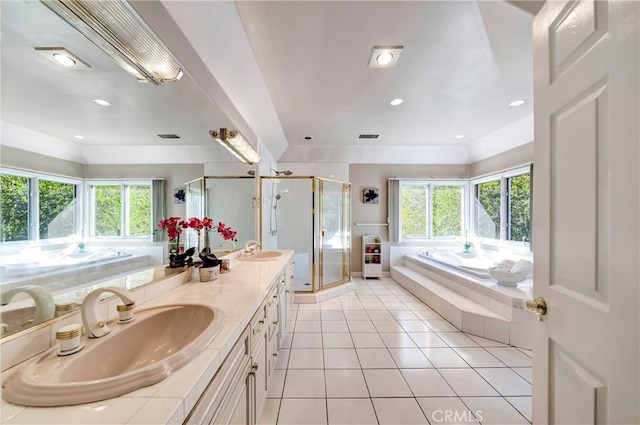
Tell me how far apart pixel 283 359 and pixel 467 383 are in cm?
150

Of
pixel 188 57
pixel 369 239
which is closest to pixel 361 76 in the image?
pixel 188 57

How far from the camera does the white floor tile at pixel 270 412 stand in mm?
1544

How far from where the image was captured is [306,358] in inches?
86.8

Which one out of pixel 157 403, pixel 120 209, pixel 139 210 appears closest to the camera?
pixel 157 403

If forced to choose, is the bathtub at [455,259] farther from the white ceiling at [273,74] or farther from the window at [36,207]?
the window at [36,207]

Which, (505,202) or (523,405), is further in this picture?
(505,202)

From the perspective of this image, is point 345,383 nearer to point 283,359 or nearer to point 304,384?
point 304,384

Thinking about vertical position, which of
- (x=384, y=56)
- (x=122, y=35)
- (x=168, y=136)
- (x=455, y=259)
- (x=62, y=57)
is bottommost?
(x=455, y=259)

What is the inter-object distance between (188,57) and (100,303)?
1.48 metres

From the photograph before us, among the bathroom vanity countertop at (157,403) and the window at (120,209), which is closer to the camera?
the bathroom vanity countertop at (157,403)

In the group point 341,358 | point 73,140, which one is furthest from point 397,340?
point 73,140

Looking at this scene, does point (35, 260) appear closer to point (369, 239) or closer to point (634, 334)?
point (634, 334)

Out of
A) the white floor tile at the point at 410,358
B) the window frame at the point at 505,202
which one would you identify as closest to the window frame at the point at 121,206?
the white floor tile at the point at 410,358

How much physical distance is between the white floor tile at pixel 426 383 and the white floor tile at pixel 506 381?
0.38 m
